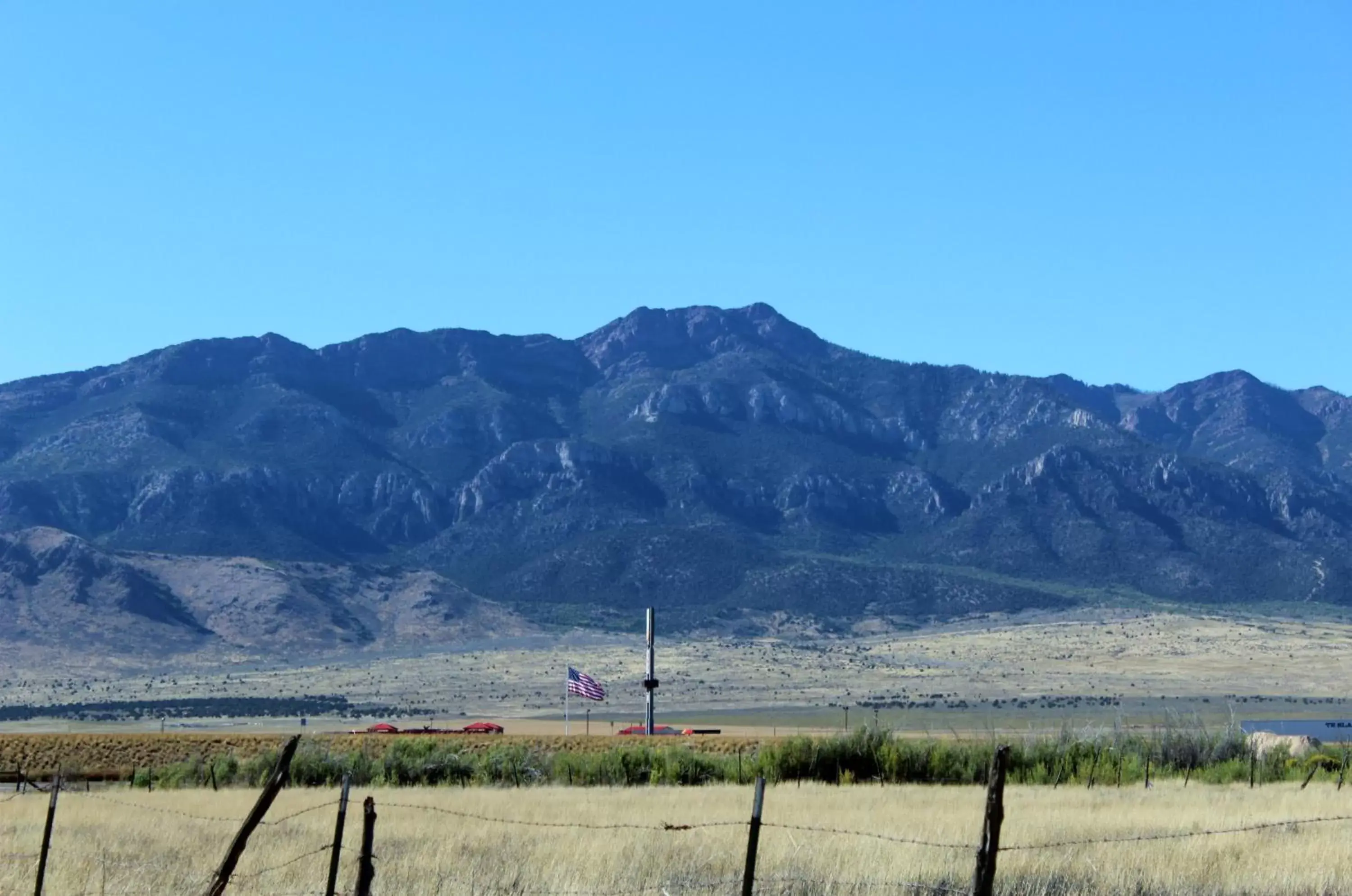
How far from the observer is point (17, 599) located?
525ft

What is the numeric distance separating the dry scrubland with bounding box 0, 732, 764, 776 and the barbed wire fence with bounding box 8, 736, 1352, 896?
1840 centimetres

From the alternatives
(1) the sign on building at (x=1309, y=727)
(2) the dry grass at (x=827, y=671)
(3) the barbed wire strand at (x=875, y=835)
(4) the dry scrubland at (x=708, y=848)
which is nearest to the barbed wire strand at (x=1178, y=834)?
(4) the dry scrubland at (x=708, y=848)

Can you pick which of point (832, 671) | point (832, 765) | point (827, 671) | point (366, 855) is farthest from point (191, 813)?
point (832, 671)

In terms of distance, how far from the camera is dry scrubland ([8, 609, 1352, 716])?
113 metres

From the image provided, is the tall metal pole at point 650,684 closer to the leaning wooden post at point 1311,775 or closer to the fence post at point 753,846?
the leaning wooden post at point 1311,775

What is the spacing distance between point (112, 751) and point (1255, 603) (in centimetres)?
16307

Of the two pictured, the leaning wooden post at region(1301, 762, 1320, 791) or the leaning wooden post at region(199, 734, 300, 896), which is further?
the leaning wooden post at region(1301, 762, 1320, 791)

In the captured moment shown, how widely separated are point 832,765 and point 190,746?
2186 cm

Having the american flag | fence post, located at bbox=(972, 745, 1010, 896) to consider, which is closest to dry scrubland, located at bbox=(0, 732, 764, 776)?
the american flag

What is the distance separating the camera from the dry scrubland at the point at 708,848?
752 inches

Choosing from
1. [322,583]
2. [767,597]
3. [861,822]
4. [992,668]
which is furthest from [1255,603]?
[861,822]

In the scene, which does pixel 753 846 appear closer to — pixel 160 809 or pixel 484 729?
pixel 160 809

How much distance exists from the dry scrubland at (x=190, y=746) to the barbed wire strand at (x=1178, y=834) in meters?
22.3

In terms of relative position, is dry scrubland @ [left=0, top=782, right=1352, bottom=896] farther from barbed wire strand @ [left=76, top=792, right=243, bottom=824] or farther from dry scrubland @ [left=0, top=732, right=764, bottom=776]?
dry scrubland @ [left=0, top=732, right=764, bottom=776]
